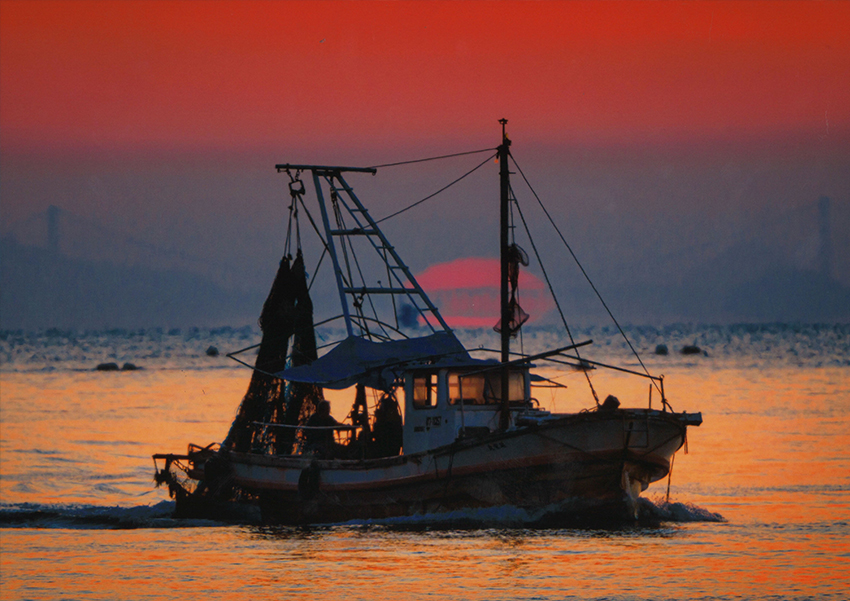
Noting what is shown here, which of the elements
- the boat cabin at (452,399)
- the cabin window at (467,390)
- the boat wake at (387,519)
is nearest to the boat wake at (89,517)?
the boat wake at (387,519)

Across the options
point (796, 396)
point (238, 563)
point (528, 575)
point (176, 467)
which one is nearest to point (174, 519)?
point (176, 467)

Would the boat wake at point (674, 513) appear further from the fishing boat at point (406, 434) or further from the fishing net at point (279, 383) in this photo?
the fishing net at point (279, 383)

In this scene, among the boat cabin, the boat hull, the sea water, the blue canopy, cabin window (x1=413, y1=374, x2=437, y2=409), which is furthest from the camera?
the blue canopy

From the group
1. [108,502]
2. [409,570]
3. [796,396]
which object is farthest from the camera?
[796,396]

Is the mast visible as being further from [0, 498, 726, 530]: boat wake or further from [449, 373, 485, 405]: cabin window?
[0, 498, 726, 530]: boat wake

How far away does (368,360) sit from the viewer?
26531mm

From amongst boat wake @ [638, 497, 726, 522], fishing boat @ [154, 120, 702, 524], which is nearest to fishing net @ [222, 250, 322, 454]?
fishing boat @ [154, 120, 702, 524]

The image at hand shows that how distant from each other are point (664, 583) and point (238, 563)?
7784 millimetres

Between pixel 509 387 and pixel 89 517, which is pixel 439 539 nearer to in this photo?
pixel 509 387

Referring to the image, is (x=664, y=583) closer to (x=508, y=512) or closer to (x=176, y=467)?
(x=508, y=512)

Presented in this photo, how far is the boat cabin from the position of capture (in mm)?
24719

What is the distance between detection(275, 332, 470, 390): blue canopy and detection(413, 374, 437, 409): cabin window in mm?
480

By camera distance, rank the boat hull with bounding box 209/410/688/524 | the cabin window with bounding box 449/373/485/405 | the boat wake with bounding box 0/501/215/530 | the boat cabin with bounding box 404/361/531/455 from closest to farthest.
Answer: the boat hull with bounding box 209/410/688/524 < the boat cabin with bounding box 404/361/531/455 < the cabin window with bounding box 449/373/485/405 < the boat wake with bounding box 0/501/215/530

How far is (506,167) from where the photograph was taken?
26.0 meters
